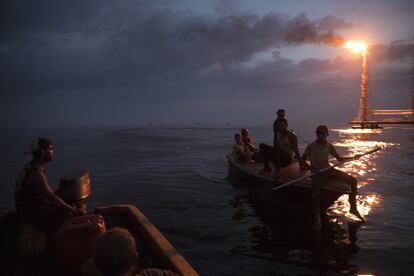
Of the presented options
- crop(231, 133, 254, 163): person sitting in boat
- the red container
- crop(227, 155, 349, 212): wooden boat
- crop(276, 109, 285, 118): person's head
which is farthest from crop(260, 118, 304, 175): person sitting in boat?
the red container

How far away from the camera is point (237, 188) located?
1733 centimetres

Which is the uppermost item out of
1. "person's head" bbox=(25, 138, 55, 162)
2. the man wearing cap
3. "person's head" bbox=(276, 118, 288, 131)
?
"person's head" bbox=(276, 118, 288, 131)

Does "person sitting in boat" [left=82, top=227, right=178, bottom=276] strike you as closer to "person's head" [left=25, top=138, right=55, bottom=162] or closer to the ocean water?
"person's head" [left=25, top=138, right=55, bottom=162]

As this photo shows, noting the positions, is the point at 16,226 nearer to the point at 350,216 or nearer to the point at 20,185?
the point at 20,185

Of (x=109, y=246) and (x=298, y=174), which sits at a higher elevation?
(x=109, y=246)

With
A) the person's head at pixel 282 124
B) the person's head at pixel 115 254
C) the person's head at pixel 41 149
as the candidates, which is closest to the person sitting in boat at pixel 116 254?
the person's head at pixel 115 254

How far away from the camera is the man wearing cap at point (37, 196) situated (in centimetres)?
516

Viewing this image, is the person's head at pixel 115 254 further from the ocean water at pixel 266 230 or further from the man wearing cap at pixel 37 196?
the ocean water at pixel 266 230

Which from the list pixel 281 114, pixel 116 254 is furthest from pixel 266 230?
pixel 116 254

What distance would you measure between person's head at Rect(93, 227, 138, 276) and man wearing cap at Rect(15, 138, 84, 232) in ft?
10.6

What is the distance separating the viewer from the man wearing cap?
16.9 ft

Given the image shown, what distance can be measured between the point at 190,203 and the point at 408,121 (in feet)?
345

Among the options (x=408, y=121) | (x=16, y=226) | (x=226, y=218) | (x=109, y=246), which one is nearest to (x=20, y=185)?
(x=16, y=226)

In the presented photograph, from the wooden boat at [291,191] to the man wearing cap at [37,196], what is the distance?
8.00m
